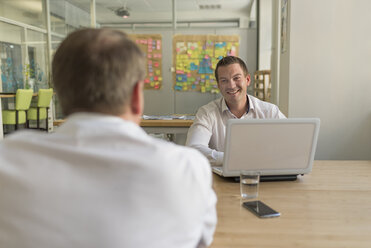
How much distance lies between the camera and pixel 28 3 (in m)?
7.59

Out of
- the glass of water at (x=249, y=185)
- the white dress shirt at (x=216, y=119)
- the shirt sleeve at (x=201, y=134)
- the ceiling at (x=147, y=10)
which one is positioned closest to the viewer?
the glass of water at (x=249, y=185)

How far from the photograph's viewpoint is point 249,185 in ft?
4.21

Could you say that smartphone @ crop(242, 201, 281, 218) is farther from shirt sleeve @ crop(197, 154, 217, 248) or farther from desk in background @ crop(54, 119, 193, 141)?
desk in background @ crop(54, 119, 193, 141)

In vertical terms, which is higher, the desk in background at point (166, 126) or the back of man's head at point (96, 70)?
the back of man's head at point (96, 70)

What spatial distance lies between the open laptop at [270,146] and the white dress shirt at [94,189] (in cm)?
80


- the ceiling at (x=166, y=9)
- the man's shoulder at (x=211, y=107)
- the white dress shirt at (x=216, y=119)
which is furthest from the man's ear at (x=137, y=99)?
the ceiling at (x=166, y=9)

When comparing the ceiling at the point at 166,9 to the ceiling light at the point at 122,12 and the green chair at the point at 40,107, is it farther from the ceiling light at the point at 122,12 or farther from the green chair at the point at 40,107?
the green chair at the point at 40,107

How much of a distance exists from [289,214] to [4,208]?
0.86 metres

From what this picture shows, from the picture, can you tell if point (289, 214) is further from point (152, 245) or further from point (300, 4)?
point (300, 4)

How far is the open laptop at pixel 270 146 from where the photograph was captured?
4.50 ft

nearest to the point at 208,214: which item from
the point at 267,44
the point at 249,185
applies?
the point at 249,185

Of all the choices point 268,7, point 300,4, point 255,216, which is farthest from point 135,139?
point 268,7

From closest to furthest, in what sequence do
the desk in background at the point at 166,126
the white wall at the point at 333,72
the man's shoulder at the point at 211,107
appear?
the man's shoulder at the point at 211,107, the white wall at the point at 333,72, the desk in background at the point at 166,126

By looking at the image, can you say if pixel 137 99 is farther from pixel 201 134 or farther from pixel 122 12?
pixel 122 12
